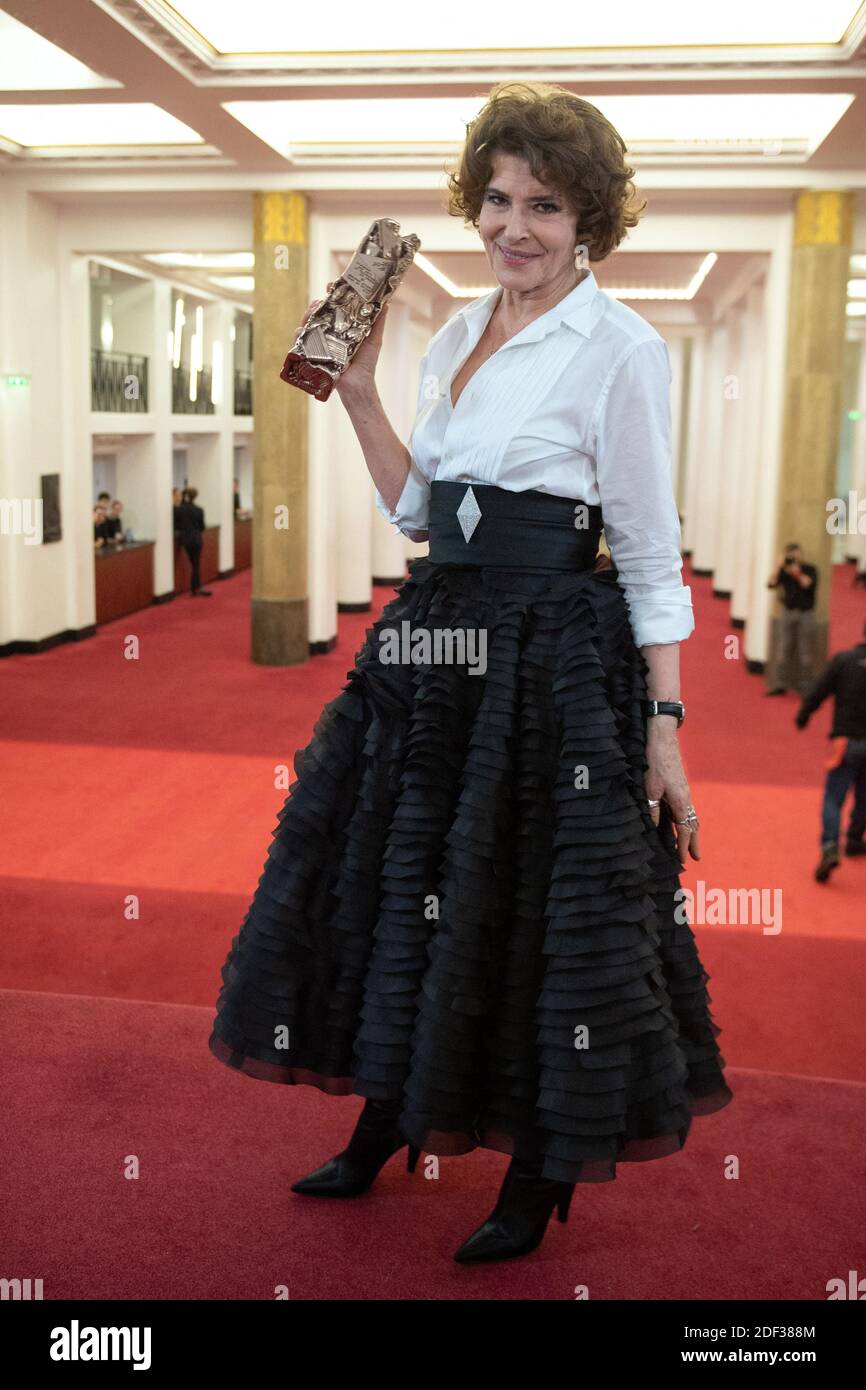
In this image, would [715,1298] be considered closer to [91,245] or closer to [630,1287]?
[630,1287]

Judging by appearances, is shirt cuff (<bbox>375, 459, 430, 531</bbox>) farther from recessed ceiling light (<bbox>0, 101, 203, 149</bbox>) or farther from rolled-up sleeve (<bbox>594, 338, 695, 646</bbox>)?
recessed ceiling light (<bbox>0, 101, 203, 149</bbox>)

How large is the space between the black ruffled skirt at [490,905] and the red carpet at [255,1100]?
0.38 metres

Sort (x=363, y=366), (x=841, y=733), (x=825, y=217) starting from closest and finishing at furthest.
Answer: (x=363, y=366)
(x=841, y=733)
(x=825, y=217)

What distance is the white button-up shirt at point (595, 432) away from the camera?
2242 mm

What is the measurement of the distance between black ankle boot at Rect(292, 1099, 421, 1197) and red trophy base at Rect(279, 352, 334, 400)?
1.42 metres

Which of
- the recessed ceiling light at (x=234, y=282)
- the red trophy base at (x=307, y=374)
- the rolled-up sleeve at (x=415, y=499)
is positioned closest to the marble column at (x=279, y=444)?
the recessed ceiling light at (x=234, y=282)

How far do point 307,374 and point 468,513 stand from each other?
0.39 metres

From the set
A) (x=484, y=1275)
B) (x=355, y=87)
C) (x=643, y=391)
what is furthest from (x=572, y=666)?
(x=355, y=87)

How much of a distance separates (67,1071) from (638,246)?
9.41 m

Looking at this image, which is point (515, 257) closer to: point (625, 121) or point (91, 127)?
point (625, 121)

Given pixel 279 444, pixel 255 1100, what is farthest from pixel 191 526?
pixel 255 1100

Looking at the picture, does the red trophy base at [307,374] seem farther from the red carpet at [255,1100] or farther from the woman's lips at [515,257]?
the red carpet at [255,1100]

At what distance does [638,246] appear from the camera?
1093 cm

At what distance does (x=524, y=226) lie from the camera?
2268 mm
